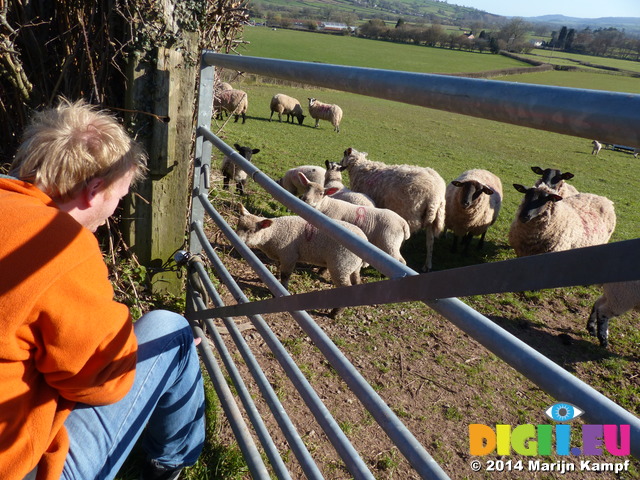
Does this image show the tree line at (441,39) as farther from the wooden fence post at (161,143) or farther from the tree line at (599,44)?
the wooden fence post at (161,143)

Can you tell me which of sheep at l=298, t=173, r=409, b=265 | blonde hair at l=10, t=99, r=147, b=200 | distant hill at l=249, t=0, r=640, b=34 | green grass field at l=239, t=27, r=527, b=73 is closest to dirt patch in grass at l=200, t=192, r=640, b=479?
sheep at l=298, t=173, r=409, b=265

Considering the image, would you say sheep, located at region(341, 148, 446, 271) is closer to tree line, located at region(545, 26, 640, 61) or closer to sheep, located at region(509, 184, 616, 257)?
sheep, located at region(509, 184, 616, 257)

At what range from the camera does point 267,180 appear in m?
2.06

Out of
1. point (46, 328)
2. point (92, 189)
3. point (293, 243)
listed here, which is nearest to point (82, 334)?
point (46, 328)

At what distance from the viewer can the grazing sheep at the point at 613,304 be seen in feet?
15.3

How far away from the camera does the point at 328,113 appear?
21438 mm

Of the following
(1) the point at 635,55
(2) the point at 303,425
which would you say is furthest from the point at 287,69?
(1) the point at 635,55

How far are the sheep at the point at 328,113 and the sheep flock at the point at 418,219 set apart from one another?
13104mm

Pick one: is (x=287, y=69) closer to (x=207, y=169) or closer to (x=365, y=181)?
(x=207, y=169)

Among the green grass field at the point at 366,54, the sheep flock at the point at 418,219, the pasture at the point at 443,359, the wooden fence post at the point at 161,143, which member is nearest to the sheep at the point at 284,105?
the pasture at the point at 443,359

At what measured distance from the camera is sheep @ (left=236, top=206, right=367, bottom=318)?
4.93m

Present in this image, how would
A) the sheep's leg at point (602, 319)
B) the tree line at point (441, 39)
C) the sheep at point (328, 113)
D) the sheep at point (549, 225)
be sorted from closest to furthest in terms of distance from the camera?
the sheep's leg at point (602, 319) < the sheep at point (549, 225) < the sheep at point (328, 113) < the tree line at point (441, 39)

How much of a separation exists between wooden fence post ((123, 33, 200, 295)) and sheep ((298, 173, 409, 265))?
7.35 ft

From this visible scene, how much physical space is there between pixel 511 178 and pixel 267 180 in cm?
1306
